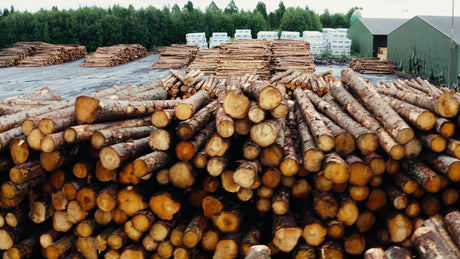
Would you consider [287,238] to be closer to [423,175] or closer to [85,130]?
[423,175]

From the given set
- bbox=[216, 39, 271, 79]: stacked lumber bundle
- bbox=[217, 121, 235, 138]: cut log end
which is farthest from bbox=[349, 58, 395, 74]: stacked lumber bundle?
bbox=[217, 121, 235, 138]: cut log end

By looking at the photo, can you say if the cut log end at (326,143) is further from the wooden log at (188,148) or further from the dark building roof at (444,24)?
the dark building roof at (444,24)

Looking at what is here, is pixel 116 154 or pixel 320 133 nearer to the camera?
pixel 116 154

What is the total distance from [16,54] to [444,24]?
29584mm

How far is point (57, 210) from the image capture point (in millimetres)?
4031

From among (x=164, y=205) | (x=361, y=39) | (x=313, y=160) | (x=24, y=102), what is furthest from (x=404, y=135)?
(x=361, y=39)

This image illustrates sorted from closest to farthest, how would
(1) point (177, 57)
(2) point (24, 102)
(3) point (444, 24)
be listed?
1. (2) point (24, 102)
2. (3) point (444, 24)
3. (1) point (177, 57)

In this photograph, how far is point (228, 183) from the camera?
11.9 feet

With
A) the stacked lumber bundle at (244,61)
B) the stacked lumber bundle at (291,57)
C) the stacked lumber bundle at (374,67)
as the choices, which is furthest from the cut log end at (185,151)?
the stacked lumber bundle at (374,67)

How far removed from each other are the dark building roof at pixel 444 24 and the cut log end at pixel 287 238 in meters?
15.6

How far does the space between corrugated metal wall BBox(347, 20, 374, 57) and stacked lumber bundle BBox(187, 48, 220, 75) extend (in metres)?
16.4

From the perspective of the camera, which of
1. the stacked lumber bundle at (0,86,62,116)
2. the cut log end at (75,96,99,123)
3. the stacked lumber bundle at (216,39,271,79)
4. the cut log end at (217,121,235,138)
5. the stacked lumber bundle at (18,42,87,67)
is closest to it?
the cut log end at (217,121,235,138)

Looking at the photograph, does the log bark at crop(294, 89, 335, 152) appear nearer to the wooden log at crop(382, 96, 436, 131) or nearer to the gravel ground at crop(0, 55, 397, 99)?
the wooden log at crop(382, 96, 436, 131)

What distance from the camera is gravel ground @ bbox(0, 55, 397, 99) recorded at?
51.5 ft
